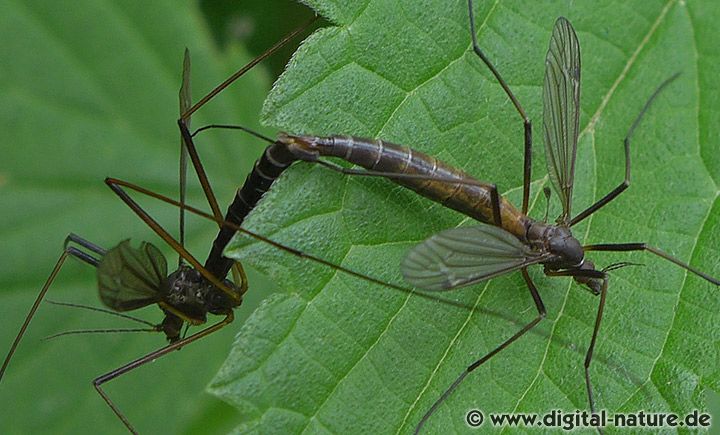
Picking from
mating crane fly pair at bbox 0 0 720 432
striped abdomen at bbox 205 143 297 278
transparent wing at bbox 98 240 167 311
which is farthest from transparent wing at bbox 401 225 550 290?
transparent wing at bbox 98 240 167 311

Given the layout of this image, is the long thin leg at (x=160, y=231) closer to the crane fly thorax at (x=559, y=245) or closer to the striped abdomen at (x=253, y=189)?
the striped abdomen at (x=253, y=189)

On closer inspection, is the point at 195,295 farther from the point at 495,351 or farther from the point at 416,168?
the point at 495,351

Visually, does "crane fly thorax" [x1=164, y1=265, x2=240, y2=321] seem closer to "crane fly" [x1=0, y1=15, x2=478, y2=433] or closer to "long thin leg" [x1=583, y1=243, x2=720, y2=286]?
"crane fly" [x1=0, y1=15, x2=478, y2=433]

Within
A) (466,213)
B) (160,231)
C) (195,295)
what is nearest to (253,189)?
(160,231)

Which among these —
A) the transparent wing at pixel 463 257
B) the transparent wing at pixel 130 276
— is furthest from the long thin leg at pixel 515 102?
the transparent wing at pixel 130 276

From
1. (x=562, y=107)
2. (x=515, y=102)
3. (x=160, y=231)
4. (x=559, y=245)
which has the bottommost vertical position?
(x=559, y=245)

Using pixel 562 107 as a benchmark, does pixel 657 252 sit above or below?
below
